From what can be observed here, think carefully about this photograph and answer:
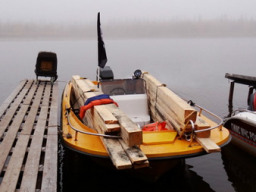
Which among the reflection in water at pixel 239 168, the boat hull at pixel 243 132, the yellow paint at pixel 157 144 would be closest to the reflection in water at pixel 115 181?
the yellow paint at pixel 157 144

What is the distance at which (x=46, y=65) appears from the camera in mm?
12719

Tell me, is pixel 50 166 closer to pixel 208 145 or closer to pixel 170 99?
pixel 208 145

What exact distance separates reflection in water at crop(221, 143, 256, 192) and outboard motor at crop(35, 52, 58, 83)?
7.27m

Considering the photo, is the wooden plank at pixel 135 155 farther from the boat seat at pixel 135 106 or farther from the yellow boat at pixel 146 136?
the boat seat at pixel 135 106

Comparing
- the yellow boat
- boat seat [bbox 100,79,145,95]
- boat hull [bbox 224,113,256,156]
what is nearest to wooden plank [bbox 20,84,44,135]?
the yellow boat

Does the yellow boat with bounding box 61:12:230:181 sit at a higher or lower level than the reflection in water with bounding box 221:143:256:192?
A: higher

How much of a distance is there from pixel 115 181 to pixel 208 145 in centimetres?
256

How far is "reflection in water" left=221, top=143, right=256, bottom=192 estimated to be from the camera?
24.4ft

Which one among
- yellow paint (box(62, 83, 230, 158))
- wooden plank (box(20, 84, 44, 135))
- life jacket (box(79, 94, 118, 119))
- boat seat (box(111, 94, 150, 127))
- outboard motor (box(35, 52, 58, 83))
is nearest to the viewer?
yellow paint (box(62, 83, 230, 158))

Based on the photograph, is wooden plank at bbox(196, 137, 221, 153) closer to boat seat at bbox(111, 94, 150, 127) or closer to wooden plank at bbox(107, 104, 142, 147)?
wooden plank at bbox(107, 104, 142, 147)

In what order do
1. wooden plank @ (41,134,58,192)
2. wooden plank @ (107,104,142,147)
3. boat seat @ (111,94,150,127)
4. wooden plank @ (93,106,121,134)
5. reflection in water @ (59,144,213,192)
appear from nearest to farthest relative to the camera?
1. wooden plank @ (41,134,58,192)
2. wooden plank @ (107,104,142,147)
3. wooden plank @ (93,106,121,134)
4. reflection in water @ (59,144,213,192)
5. boat seat @ (111,94,150,127)

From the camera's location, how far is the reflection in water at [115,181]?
6816 millimetres

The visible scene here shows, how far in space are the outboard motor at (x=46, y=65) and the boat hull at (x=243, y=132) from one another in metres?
7.13

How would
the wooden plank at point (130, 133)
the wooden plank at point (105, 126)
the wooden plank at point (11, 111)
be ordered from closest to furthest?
the wooden plank at point (130, 133) < the wooden plank at point (105, 126) < the wooden plank at point (11, 111)
